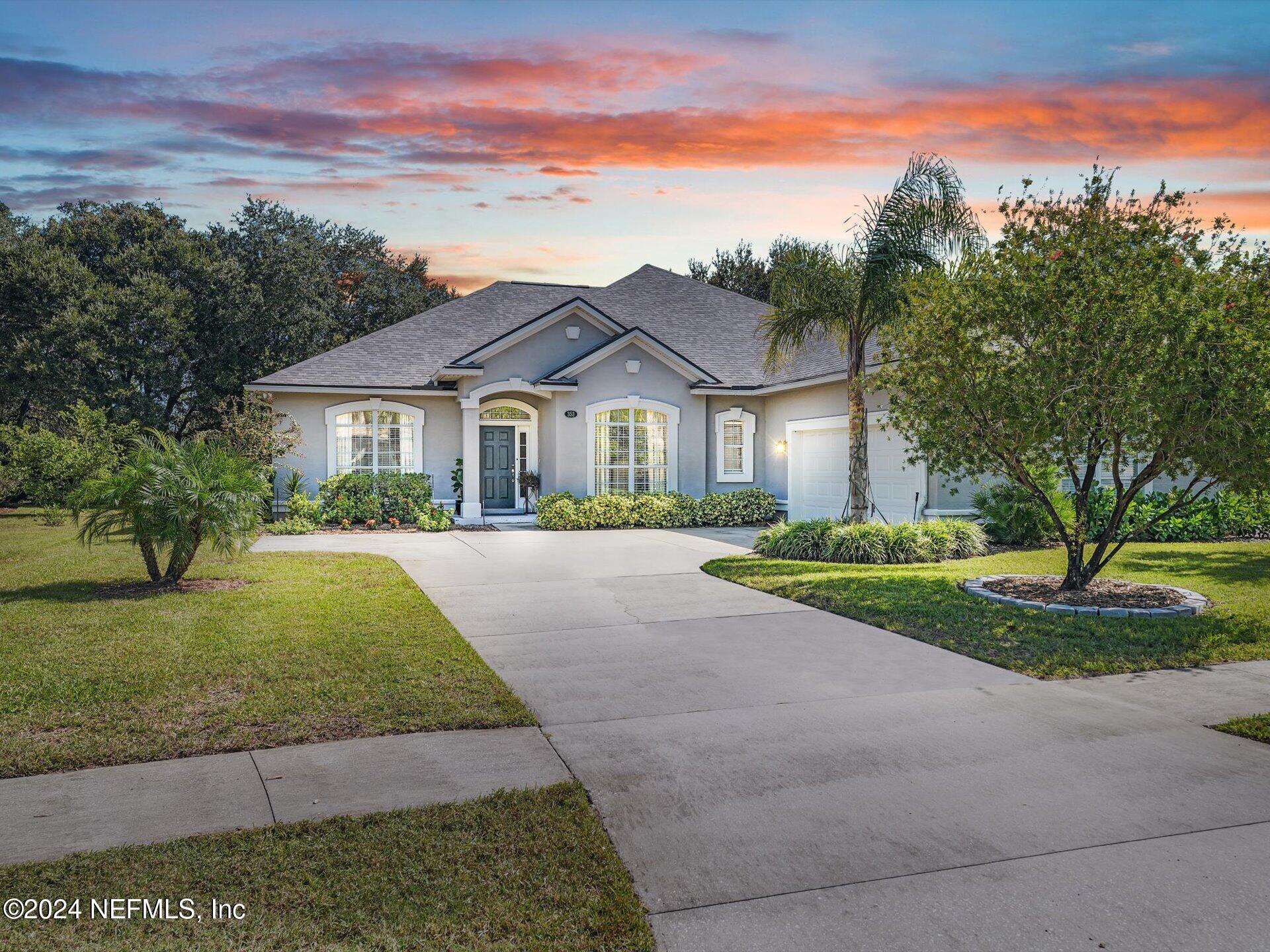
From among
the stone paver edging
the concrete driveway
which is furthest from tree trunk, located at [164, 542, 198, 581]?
the stone paver edging

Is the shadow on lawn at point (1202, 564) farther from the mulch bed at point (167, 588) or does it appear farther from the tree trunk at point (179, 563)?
the tree trunk at point (179, 563)

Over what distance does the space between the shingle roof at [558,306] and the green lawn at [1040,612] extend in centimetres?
683

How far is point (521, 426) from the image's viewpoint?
75.4 feet

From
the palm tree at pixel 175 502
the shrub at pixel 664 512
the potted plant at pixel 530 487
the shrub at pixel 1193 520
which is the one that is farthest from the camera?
the potted plant at pixel 530 487

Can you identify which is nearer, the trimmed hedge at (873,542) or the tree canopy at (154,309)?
Answer: the trimmed hedge at (873,542)

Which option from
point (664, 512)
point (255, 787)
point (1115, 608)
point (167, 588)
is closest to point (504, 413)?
point (664, 512)

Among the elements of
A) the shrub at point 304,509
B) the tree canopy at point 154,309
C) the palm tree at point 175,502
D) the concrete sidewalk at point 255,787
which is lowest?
the concrete sidewalk at point 255,787

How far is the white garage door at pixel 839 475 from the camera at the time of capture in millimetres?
17141

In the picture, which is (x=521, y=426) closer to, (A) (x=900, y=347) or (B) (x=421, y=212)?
(B) (x=421, y=212)

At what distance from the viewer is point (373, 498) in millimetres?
19922

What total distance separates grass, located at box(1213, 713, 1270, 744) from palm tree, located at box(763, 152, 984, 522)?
8686 mm

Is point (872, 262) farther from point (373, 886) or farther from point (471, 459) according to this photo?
point (373, 886)

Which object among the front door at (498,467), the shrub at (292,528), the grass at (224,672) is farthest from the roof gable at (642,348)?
the grass at (224,672)

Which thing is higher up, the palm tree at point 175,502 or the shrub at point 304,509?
the palm tree at point 175,502
